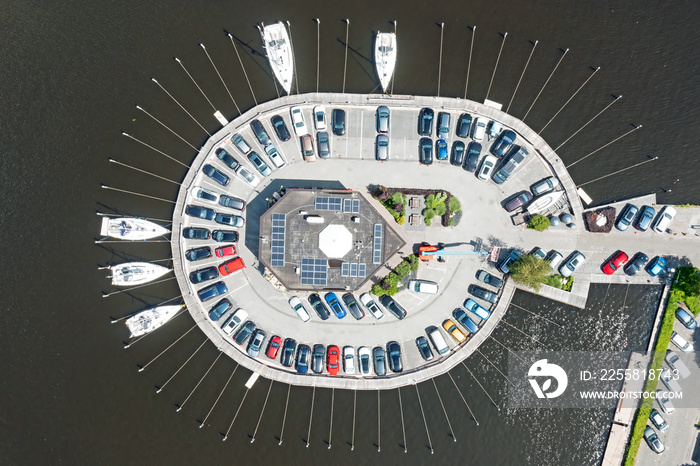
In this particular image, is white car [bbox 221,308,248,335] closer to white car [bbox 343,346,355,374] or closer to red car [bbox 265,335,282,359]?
red car [bbox 265,335,282,359]

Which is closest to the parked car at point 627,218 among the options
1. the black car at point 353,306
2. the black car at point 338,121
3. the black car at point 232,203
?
the black car at point 353,306

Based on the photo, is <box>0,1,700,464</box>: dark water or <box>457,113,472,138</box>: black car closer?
<box>457,113,472,138</box>: black car

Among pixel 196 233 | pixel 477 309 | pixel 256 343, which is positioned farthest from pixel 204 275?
pixel 477 309

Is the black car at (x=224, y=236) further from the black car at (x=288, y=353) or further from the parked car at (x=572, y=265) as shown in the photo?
the parked car at (x=572, y=265)

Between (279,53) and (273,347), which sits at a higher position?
(279,53)

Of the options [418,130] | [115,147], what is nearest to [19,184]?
[115,147]

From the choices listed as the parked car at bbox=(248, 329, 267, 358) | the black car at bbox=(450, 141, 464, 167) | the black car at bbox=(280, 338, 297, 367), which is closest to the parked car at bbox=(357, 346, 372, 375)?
the black car at bbox=(280, 338, 297, 367)

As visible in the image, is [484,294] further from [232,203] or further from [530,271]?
[232,203]

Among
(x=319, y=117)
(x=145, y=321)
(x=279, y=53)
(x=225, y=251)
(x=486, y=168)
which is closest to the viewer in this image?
(x=486, y=168)
